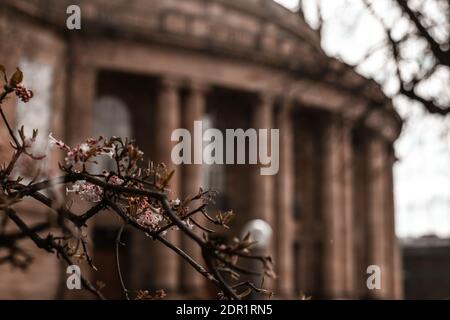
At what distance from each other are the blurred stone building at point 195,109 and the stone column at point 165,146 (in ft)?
0.14

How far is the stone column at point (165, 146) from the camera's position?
111 feet

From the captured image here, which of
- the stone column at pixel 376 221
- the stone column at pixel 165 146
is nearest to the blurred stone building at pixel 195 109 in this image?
the stone column at pixel 165 146

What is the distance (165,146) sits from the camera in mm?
34281

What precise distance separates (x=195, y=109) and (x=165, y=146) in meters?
2.23

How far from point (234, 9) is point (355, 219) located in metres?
14.6

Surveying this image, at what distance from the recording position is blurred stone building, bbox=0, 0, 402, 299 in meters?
28.4

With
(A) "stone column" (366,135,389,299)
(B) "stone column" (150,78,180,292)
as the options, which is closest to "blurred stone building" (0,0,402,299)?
(B) "stone column" (150,78,180,292)

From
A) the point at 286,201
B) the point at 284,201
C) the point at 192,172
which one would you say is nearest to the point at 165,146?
the point at 192,172

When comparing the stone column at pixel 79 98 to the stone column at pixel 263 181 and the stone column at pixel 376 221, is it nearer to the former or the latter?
the stone column at pixel 263 181

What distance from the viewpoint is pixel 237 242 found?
128 inches

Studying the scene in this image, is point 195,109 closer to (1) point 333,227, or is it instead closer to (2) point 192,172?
(2) point 192,172

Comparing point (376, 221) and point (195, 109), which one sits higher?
point (195, 109)
